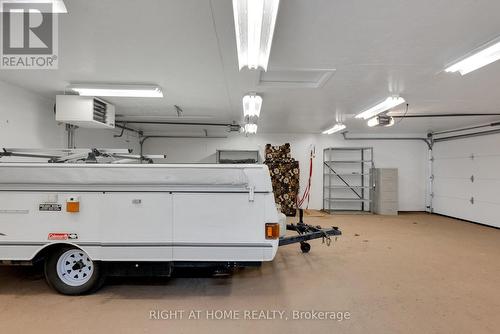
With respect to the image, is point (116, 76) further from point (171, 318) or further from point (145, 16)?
point (171, 318)

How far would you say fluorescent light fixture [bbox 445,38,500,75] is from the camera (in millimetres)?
2439

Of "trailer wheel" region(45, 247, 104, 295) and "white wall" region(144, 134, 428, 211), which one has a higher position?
"white wall" region(144, 134, 428, 211)

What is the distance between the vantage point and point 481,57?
2617 mm

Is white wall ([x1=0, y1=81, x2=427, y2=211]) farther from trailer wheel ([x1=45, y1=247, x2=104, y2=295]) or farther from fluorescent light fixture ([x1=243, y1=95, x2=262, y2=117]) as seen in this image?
trailer wheel ([x1=45, y1=247, x2=104, y2=295])

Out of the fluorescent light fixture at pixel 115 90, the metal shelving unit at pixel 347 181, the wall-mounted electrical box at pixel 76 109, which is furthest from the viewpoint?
the metal shelving unit at pixel 347 181

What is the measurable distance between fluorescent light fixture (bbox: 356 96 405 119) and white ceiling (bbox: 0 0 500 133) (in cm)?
12

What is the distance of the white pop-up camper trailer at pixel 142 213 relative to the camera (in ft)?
8.80

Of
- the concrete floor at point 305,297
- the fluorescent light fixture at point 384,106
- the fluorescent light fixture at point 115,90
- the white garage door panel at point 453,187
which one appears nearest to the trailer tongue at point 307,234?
the concrete floor at point 305,297

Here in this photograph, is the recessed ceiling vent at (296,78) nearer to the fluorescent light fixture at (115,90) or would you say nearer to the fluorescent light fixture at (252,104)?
the fluorescent light fixture at (252,104)

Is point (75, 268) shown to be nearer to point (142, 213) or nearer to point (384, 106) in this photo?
point (142, 213)

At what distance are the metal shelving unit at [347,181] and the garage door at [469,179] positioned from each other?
7.02ft

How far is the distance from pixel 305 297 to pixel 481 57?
3.14 m

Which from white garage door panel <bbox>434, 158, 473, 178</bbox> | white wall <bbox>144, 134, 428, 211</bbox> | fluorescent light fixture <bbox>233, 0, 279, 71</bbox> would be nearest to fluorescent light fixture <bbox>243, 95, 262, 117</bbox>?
fluorescent light fixture <bbox>233, 0, 279, 71</bbox>

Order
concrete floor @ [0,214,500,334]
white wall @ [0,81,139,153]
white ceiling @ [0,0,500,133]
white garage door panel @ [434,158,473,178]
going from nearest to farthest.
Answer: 1. white ceiling @ [0,0,500,133]
2. concrete floor @ [0,214,500,334]
3. white wall @ [0,81,139,153]
4. white garage door panel @ [434,158,473,178]
